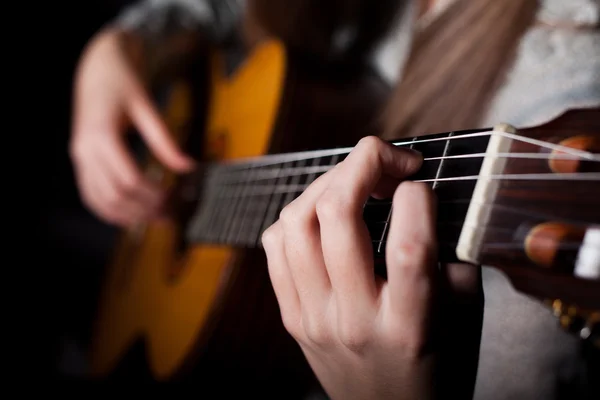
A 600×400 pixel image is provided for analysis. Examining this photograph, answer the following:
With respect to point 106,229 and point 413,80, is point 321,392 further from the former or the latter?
point 106,229

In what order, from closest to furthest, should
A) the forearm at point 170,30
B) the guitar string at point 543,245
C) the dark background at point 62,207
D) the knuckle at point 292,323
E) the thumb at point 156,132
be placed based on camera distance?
the guitar string at point 543,245 → the knuckle at point 292,323 → the thumb at point 156,132 → the forearm at point 170,30 → the dark background at point 62,207

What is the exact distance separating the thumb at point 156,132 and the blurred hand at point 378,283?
47cm

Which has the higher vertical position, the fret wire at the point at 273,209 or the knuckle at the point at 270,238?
the knuckle at the point at 270,238

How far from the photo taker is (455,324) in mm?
257

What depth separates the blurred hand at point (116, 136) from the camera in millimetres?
759

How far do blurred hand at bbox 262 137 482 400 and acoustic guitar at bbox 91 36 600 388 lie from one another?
0.05ft

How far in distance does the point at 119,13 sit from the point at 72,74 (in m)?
0.15

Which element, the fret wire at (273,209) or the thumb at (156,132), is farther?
the thumb at (156,132)

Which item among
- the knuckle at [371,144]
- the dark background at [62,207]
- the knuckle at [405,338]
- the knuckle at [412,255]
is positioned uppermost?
the knuckle at [371,144]

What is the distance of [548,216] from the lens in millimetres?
226

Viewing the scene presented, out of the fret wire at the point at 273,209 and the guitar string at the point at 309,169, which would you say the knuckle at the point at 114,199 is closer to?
the guitar string at the point at 309,169

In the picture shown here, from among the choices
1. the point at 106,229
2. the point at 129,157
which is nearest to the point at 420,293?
the point at 129,157

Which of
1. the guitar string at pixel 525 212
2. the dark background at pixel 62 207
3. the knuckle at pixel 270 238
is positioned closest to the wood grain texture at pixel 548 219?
the guitar string at pixel 525 212

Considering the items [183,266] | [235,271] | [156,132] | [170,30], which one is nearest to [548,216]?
[235,271]
